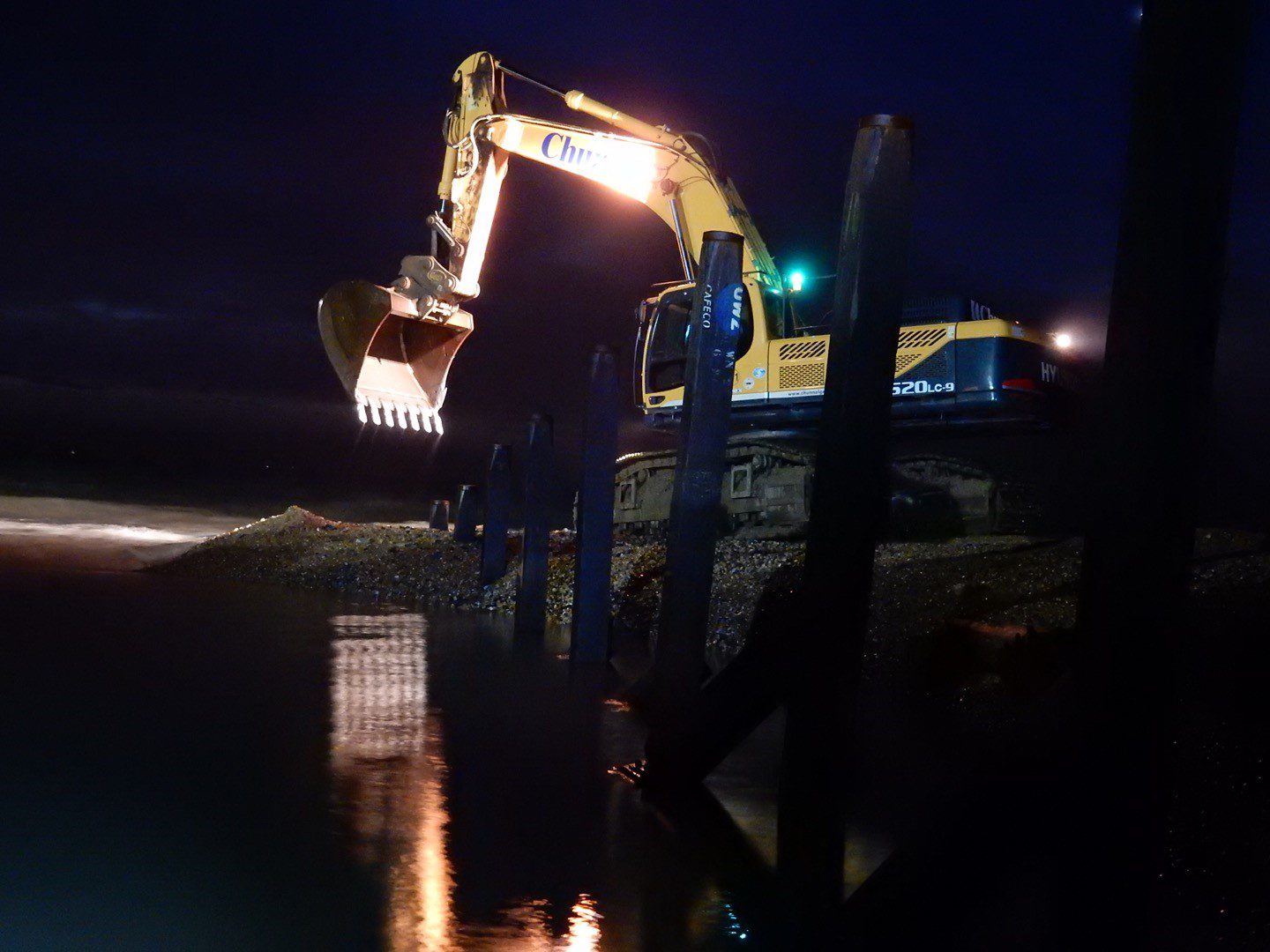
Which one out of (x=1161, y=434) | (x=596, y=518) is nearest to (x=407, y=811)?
(x=1161, y=434)

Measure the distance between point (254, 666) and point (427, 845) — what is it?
5896 millimetres

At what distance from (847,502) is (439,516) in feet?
75.6

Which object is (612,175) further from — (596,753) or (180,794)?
(180,794)

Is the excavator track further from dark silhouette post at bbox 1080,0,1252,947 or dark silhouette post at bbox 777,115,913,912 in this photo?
dark silhouette post at bbox 1080,0,1252,947

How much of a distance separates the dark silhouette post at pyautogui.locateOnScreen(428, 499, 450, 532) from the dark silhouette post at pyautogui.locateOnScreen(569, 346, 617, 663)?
1650cm

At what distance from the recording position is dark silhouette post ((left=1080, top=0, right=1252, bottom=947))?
3.40m

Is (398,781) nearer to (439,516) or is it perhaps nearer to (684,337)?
(684,337)

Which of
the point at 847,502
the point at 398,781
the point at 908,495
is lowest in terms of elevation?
the point at 398,781

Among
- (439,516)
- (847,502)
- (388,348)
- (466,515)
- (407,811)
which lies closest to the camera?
(847,502)

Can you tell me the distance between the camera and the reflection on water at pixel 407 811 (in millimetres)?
4227

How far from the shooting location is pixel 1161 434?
341cm

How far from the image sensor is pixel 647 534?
1922cm

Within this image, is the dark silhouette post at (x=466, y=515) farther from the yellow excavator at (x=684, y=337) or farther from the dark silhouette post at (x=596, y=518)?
the dark silhouette post at (x=596, y=518)

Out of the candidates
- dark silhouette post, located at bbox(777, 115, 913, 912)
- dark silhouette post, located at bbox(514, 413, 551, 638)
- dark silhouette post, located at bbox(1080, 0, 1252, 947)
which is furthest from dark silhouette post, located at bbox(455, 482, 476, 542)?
dark silhouette post, located at bbox(1080, 0, 1252, 947)
